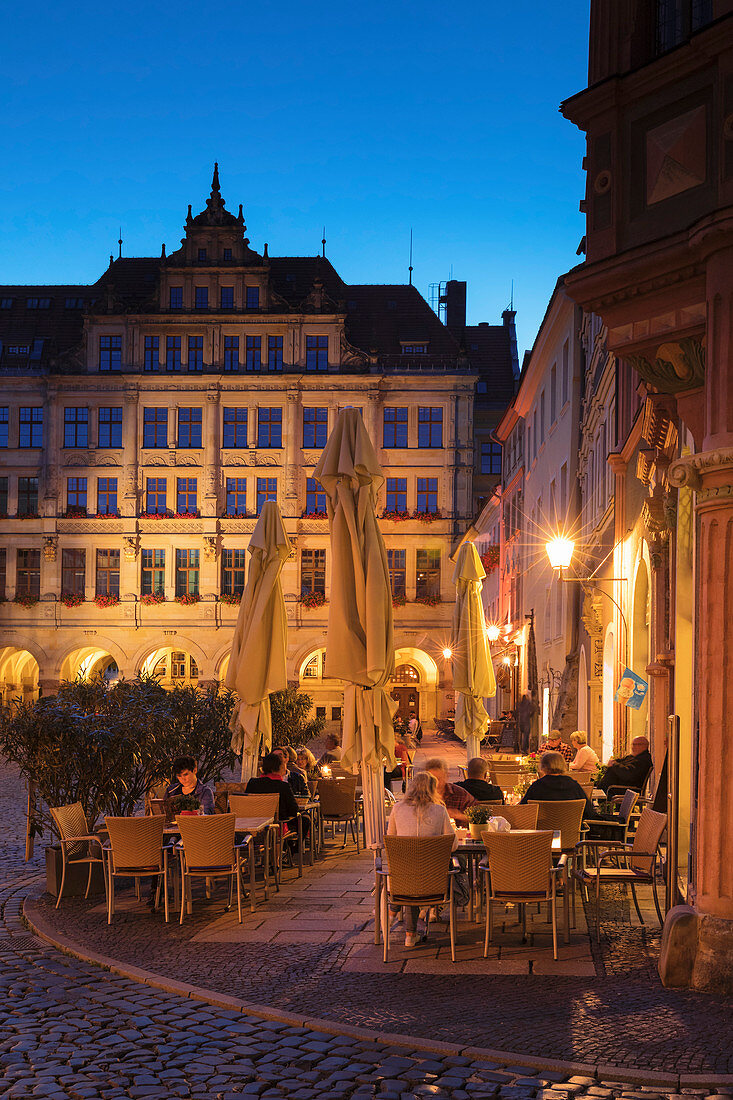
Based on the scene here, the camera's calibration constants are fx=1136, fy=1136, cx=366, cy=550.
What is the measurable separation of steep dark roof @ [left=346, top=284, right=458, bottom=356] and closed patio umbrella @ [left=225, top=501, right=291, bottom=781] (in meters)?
37.9

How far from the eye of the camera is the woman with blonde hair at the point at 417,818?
26.9ft

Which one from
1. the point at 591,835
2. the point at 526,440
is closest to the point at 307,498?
the point at 526,440

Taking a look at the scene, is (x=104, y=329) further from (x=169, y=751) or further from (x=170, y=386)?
(x=169, y=751)

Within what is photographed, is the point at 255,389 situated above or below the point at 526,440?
above

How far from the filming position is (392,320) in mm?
53438

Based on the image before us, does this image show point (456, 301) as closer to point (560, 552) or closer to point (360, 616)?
point (560, 552)

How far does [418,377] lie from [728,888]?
4252cm

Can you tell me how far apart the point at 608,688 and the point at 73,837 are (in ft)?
36.1

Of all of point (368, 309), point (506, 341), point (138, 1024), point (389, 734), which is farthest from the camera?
point (506, 341)

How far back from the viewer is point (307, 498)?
4797cm

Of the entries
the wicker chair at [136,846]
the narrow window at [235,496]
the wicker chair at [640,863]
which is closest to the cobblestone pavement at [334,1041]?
the wicker chair at [136,846]

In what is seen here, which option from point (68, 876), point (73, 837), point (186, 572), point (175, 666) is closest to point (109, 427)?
point (186, 572)

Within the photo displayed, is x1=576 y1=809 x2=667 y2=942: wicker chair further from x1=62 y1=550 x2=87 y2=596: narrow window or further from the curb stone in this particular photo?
x1=62 y1=550 x2=87 y2=596: narrow window

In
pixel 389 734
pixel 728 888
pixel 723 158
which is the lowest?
pixel 728 888
